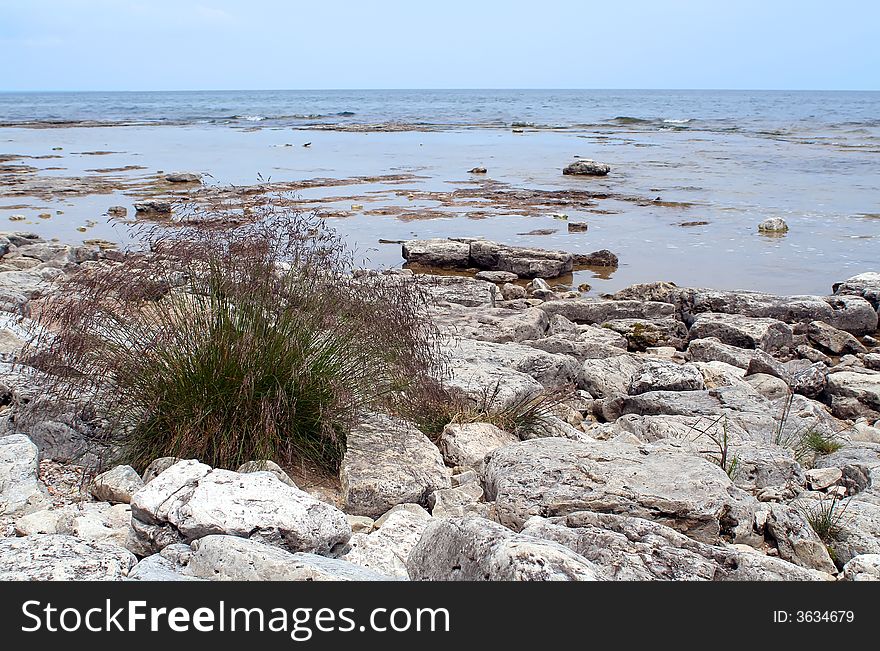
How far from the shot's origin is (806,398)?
8.12 m

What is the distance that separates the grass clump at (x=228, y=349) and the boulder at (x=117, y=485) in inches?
8.6

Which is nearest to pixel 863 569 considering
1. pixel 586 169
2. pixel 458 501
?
pixel 458 501

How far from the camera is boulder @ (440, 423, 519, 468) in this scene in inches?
208

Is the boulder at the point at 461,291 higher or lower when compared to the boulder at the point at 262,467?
lower

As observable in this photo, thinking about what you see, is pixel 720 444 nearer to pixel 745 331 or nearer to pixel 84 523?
pixel 84 523

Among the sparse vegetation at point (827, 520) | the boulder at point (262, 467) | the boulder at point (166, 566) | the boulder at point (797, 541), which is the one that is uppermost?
the boulder at point (166, 566)

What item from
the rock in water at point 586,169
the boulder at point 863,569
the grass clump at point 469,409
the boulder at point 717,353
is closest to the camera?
the boulder at point 863,569

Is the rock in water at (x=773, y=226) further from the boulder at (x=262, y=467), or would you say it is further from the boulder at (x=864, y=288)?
the boulder at (x=262, y=467)

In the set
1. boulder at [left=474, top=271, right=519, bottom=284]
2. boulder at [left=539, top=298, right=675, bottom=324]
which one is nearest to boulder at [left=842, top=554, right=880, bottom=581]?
boulder at [left=539, top=298, right=675, bottom=324]

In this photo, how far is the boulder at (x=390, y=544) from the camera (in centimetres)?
Result: 383

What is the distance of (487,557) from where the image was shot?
3133mm

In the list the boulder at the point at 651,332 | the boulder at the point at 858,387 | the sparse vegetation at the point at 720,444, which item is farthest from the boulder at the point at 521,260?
the sparse vegetation at the point at 720,444

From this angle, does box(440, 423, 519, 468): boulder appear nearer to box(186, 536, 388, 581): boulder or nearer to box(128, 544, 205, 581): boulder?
box(186, 536, 388, 581): boulder

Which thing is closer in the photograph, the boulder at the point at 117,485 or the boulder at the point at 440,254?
the boulder at the point at 117,485
